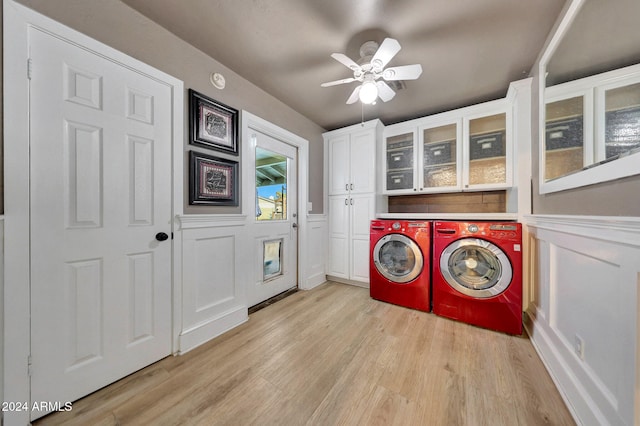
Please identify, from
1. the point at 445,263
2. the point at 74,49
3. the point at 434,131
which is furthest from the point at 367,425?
the point at 434,131

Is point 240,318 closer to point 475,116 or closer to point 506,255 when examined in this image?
point 506,255

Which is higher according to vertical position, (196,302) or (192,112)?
(192,112)

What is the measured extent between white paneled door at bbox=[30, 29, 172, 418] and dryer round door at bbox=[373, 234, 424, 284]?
6.65 feet

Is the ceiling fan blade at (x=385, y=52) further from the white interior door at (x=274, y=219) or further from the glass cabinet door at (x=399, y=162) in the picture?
the glass cabinet door at (x=399, y=162)

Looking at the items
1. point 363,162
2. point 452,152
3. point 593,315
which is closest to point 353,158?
point 363,162

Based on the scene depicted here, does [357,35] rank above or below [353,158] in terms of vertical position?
above

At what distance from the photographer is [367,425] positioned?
1.03 m

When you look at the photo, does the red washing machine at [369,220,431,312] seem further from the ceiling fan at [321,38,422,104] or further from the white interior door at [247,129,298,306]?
the ceiling fan at [321,38,422,104]

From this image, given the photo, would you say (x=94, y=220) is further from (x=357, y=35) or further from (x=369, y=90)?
(x=357, y=35)

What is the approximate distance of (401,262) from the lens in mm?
2379

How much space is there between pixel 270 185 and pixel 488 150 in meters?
2.46

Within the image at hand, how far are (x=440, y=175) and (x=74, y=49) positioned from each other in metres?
3.16

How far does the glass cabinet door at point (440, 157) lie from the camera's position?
2.51 m

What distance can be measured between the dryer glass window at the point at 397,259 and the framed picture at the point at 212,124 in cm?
190
